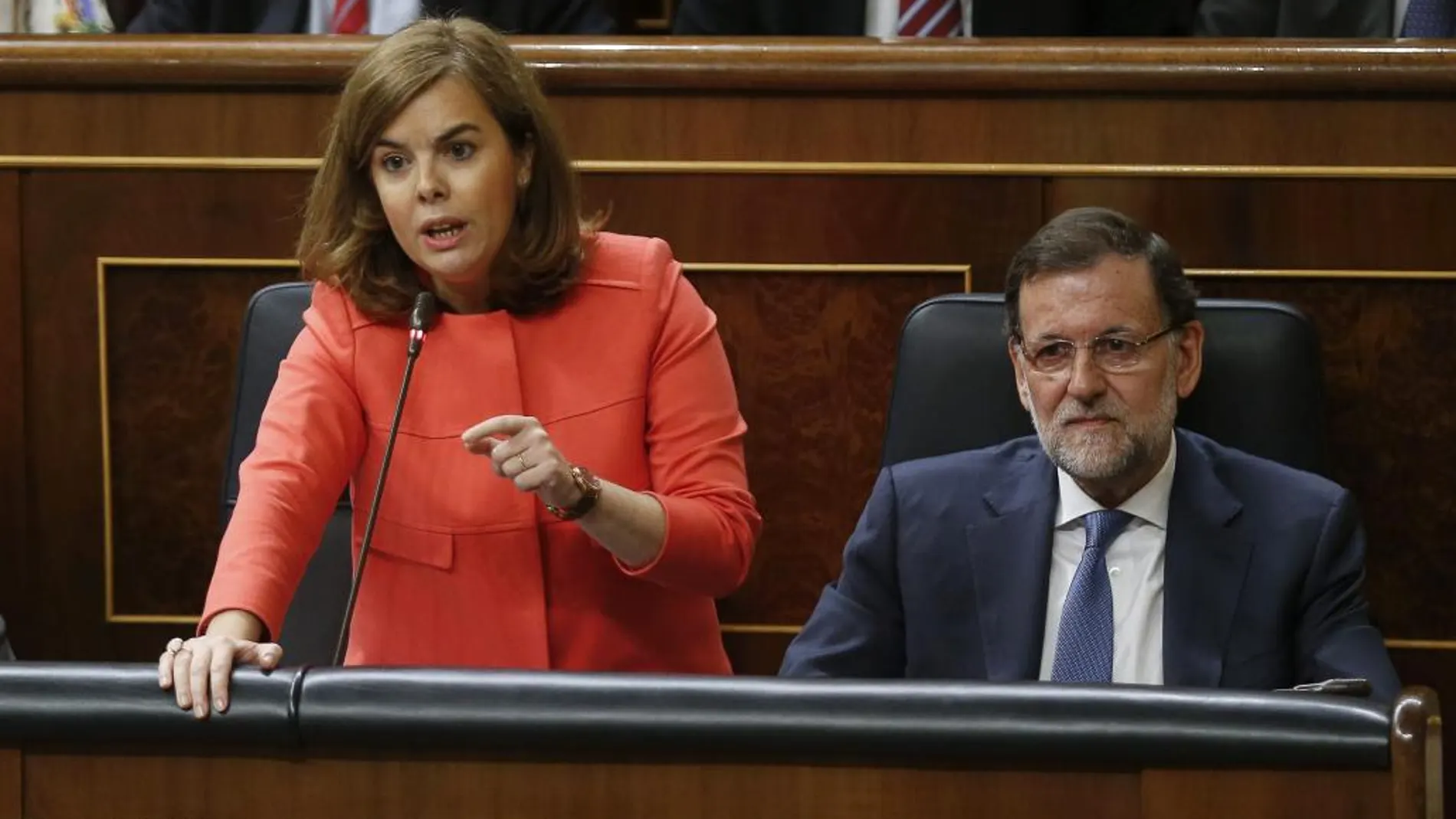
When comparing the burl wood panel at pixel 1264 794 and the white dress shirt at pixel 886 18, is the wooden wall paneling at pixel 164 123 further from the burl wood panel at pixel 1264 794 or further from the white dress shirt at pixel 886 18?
Result: the burl wood panel at pixel 1264 794

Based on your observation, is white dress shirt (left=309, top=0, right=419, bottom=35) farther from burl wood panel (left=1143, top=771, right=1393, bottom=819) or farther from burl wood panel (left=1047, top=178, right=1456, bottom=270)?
burl wood panel (left=1143, top=771, right=1393, bottom=819)

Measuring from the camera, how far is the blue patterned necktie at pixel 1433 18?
2.36m

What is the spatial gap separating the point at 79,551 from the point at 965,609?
1.12m

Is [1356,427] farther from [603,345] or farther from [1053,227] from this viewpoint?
[603,345]

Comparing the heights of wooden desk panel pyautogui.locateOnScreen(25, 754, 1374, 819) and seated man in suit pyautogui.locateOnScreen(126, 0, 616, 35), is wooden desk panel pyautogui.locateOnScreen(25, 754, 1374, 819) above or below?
below

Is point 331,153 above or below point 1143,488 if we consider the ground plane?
above

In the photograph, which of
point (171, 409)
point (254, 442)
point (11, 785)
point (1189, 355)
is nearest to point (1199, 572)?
point (1189, 355)

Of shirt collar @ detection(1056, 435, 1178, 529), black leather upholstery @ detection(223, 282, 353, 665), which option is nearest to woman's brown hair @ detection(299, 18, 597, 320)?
black leather upholstery @ detection(223, 282, 353, 665)

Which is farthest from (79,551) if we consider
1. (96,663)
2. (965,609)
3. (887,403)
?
(96,663)

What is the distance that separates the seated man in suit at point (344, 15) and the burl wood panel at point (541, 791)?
159cm

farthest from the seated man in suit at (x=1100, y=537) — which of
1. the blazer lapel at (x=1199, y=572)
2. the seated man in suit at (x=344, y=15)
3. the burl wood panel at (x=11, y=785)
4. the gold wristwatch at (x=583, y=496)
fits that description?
the seated man in suit at (x=344, y=15)

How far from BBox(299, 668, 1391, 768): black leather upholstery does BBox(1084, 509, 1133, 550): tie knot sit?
0.66m

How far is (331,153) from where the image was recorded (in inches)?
65.6

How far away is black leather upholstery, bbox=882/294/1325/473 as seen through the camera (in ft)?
5.78
